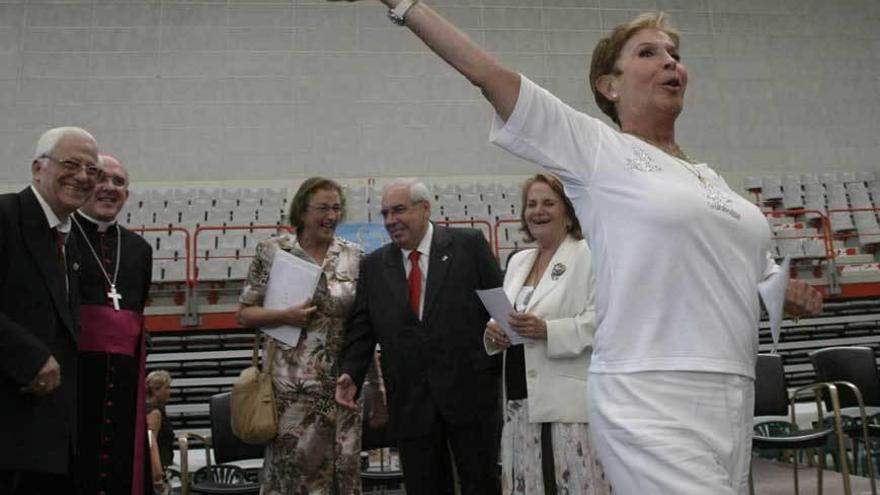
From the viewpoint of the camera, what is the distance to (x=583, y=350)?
2033 mm

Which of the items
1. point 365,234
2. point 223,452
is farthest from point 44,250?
point 365,234

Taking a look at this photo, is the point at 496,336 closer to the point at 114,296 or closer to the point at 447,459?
the point at 447,459

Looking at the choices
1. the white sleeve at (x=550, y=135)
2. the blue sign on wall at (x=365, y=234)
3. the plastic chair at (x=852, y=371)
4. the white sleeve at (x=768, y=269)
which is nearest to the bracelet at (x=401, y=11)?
the white sleeve at (x=550, y=135)

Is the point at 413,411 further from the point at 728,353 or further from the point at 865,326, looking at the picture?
the point at 865,326

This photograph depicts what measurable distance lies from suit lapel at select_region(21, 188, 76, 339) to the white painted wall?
7.74 metres

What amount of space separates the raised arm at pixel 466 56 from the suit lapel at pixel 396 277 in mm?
1399

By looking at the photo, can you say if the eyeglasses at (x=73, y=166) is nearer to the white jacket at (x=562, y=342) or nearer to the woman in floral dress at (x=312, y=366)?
the woman in floral dress at (x=312, y=366)

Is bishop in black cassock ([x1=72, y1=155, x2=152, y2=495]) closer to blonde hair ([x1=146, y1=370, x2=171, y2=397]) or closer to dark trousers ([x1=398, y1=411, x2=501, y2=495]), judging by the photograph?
dark trousers ([x1=398, y1=411, x2=501, y2=495])

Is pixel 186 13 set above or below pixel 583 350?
above

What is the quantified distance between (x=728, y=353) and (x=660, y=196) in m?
0.25

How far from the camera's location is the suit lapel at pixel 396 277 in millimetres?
2398

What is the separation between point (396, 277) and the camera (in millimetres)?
2443

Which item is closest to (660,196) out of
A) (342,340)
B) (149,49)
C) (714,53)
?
(342,340)

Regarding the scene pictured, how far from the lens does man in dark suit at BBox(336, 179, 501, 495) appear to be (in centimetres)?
222
